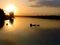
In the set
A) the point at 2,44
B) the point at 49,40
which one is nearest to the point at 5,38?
the point at 2,44

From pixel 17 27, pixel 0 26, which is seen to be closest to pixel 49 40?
pixel 17 27

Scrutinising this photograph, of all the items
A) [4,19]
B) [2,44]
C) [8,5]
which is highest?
[8,5]

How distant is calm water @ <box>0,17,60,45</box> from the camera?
5.09 feet

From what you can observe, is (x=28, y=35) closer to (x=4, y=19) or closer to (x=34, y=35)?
(x=34, y=35)

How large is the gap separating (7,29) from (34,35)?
35 cm

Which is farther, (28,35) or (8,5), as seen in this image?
(8,5)

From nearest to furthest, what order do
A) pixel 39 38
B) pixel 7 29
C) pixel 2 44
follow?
1. pixel 2 44
2. pixel 39 38
3. pixel 7 29

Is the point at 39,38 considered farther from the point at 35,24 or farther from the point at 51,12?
the point at 51,12

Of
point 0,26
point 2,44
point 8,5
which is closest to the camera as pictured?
point 2,44

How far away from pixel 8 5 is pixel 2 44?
1.15m

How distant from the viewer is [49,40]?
5.23 ft

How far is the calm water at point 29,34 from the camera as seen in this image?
1550 millimetres

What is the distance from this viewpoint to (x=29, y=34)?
1.76 metres

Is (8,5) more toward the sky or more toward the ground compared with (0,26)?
more toward the sky
